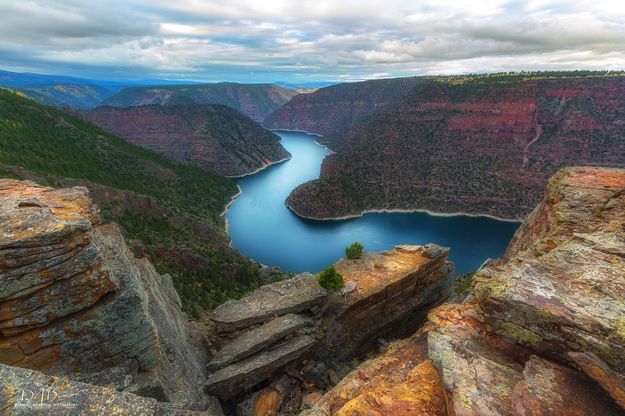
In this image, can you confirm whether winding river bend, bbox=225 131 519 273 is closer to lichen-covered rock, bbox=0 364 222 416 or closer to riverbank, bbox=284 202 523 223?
riverbank, bbox=284 202 523 223

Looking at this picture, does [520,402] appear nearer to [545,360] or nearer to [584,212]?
[545,360]

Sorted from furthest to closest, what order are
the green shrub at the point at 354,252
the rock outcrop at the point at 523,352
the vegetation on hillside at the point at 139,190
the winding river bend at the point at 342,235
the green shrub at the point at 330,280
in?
the winding river bend at the point at 342,235
the vegetation on hillside at the point at 139,190
the green shrub at the point at 354,252
the green shrub at the point at 330,280
the rock outcrop at the point at 523,352

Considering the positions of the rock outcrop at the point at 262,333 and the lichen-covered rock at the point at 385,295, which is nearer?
the rock outcrop at the point at 262,333

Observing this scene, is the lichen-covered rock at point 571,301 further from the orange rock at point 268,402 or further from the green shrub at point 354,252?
the green shrub at point 354,252

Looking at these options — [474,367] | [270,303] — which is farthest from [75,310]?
[474,367]

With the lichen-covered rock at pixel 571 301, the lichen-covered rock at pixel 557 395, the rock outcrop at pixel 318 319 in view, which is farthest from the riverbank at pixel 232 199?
the lichen-covered rock at pixel 557 395

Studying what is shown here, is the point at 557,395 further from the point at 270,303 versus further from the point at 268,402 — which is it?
the point at 270,303

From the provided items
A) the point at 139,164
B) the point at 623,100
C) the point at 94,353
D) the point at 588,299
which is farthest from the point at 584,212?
the point at 623,100
